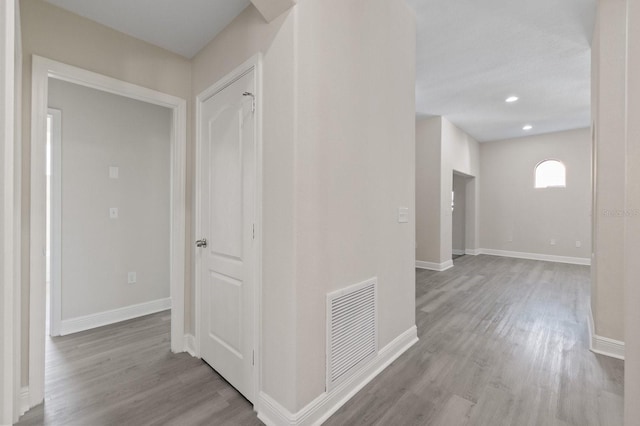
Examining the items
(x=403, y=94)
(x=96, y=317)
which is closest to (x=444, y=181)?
(x=403, y=94)

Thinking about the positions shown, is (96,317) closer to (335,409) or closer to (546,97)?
(335,409)

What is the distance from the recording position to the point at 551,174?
6750 millimetres

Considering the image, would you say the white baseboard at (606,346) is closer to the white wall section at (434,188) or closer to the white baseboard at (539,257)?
the white wall section at (434,188)

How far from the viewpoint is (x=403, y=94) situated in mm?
2438

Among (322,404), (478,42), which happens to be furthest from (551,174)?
(322,404)

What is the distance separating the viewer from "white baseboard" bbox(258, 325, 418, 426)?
4.98ft

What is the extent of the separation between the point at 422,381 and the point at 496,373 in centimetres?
59

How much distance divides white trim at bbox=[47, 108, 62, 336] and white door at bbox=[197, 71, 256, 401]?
1.56 metres

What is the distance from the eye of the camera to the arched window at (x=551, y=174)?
21.6 feet

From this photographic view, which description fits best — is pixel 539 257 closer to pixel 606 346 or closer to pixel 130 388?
pixel 606 346

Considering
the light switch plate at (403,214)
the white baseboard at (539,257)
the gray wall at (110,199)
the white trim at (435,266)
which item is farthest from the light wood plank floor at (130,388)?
the white baseboard at (539,257)

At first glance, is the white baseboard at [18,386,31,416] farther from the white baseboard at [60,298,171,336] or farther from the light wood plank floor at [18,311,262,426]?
the white baseboard at [60,298,171,336]

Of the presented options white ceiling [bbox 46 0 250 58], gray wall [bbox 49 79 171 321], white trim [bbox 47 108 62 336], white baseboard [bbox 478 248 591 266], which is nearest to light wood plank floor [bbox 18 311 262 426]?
white trim [bbox 47 108 62 336]

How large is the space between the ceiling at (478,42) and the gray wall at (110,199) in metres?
1.19
